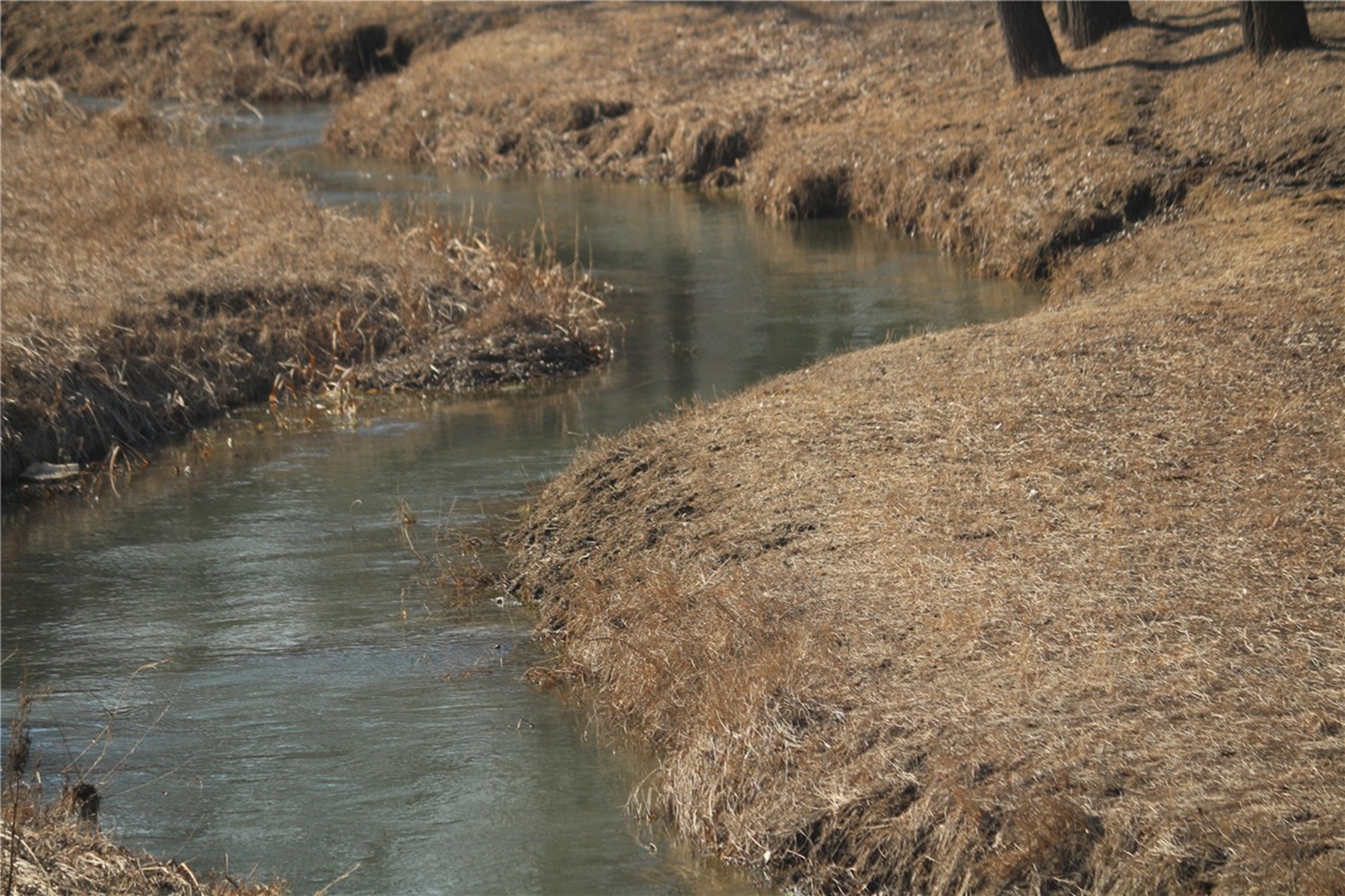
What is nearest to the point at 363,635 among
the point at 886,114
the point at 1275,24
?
the point at 1275,24

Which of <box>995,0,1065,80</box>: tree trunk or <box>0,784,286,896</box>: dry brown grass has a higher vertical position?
<box>995,0,1065,80</box>: tree trunk

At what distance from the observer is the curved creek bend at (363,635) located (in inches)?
259

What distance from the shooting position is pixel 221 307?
13.6 metres

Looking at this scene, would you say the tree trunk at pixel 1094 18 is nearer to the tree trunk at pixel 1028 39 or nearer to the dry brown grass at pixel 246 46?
the tree trunk at pixel 1028 39

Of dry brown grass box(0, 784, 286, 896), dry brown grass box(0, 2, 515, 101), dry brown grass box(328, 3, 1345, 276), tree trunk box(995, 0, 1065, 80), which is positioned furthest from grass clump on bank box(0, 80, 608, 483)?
dry brown grass box(0, 2, 515, 101)

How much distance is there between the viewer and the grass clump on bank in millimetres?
12234

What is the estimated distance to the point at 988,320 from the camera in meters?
14.0

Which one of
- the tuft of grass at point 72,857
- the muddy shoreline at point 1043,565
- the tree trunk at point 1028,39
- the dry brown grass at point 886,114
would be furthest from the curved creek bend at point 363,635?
the tree trunk at point 1028,39

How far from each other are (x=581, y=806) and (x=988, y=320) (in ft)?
27.0

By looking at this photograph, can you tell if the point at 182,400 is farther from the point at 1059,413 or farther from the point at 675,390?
the point at 1059,413

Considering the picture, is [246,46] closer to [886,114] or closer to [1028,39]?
[886,114]

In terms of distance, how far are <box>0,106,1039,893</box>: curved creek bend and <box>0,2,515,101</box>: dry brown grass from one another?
→ 55.8 ft

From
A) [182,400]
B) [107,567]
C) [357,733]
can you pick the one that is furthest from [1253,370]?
[182,400]

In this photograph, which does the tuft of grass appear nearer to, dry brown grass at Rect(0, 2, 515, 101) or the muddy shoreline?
the muddy shoreline
